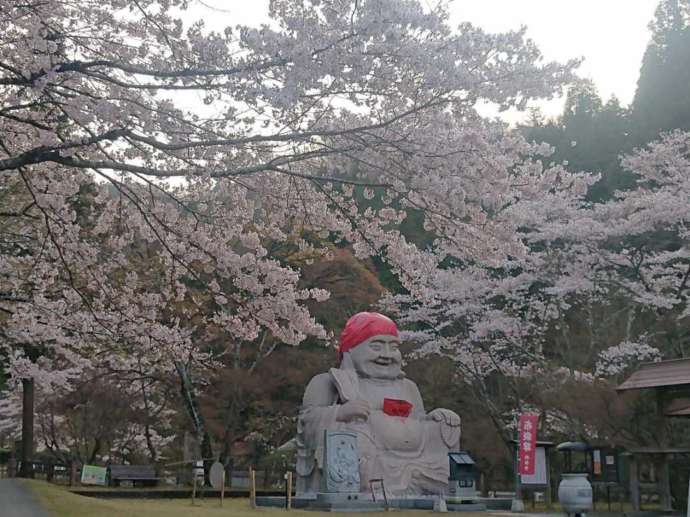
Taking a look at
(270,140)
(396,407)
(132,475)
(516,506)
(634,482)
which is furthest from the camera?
(132,475)

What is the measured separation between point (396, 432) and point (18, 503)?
7.52m

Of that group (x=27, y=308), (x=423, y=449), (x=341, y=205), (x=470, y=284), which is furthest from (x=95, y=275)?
(x=470, y=284)

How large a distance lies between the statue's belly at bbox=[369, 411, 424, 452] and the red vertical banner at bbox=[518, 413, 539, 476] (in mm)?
2064

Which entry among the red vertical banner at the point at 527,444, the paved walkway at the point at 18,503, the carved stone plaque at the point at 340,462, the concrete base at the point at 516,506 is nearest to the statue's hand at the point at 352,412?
the carved stone plaque at the point at 340,462

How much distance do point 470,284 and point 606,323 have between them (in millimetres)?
3471

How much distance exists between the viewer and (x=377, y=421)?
1558 cm

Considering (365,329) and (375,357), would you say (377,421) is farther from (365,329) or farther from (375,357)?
(365,329)

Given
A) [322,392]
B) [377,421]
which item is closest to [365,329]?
[322,392]

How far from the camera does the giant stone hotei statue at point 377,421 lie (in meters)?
15.1

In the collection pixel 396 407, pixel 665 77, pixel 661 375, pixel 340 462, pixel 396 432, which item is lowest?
pixel 340 462

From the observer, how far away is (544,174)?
763cm

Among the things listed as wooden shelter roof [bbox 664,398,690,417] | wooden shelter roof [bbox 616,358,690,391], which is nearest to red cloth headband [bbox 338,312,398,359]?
wooden shelter roof [bbox 616,358,690,391]

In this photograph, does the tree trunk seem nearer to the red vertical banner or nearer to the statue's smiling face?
the statue's smiling face

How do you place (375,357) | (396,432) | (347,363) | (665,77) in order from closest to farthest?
1. (396,432)
2. (375,357)
3. (347,363)
4. (665,77)
